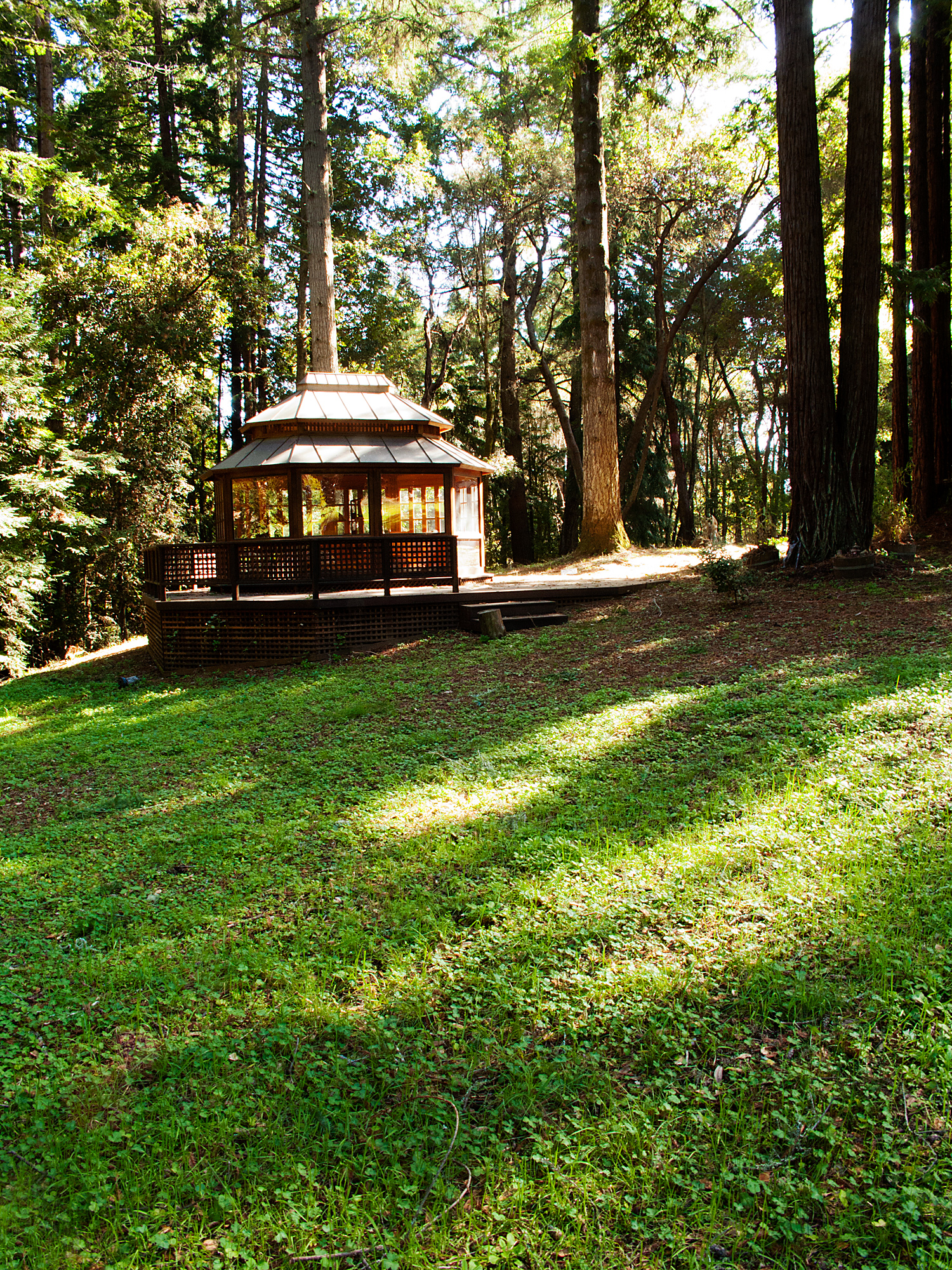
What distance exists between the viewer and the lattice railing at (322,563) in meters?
10.9

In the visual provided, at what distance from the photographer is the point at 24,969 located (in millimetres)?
3641

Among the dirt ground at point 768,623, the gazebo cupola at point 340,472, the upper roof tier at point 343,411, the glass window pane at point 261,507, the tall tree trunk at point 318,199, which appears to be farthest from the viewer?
the tall tree trunk at point 318,199

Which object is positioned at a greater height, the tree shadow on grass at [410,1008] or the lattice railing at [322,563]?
the lattice railing at [322,563]

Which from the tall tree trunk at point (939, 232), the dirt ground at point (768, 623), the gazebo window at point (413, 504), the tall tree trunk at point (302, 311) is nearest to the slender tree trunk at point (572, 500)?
the tall tree trunk at point (302, 311)

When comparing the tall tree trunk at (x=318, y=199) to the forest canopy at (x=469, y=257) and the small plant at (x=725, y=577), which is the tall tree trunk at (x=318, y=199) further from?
the small plant at (x=725, y=577)

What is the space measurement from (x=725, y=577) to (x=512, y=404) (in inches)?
668

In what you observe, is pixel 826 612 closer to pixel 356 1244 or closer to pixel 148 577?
pixel 356 1244

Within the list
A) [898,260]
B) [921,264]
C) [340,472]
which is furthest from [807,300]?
[340,472]

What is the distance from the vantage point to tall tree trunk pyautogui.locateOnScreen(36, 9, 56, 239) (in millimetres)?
15477

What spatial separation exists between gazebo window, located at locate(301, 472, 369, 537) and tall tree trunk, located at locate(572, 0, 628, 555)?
3991 millimetres

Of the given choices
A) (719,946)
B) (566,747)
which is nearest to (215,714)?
(566,747)

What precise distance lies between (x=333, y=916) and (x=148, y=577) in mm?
9991

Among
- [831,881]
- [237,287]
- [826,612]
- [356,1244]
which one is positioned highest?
[237,287]

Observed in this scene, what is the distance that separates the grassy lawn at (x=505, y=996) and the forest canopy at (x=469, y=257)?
6058mm
